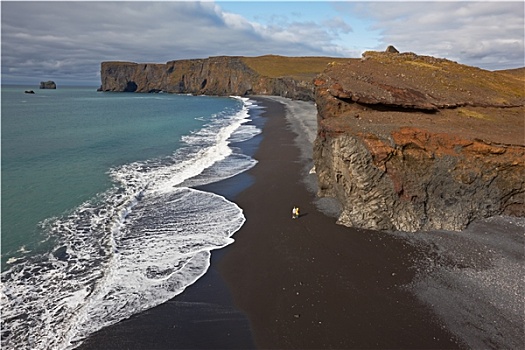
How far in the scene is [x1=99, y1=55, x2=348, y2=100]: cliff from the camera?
120938mm

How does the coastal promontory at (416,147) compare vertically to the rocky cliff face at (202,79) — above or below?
below

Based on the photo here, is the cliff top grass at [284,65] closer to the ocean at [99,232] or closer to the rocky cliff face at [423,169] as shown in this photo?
the ocean at [99,232]

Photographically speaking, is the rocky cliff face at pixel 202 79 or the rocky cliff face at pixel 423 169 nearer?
the rocky cliff face at pixel 423 169

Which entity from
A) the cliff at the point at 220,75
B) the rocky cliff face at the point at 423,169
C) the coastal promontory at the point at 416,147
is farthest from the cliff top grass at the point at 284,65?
the rocky cliff face at the point at 423,169

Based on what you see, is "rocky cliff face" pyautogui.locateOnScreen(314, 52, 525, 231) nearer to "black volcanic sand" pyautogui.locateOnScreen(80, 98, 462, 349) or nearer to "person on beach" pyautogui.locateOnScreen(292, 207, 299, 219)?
"black volcanic sand" pyautogui.locateOnScreen(80, 98, 462, 349)

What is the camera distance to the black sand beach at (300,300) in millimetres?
8992

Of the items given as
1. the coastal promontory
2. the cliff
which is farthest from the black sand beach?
the cliff

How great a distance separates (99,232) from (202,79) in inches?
5688

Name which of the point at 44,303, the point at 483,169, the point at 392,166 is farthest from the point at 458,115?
the point at 44,303

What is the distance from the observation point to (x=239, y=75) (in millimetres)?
135500

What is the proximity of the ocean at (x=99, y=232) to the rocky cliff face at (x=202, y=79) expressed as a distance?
6722cm

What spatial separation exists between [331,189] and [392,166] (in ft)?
13.1

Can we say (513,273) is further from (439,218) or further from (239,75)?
(239,75)

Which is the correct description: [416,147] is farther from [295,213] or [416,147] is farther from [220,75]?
[220,75]
